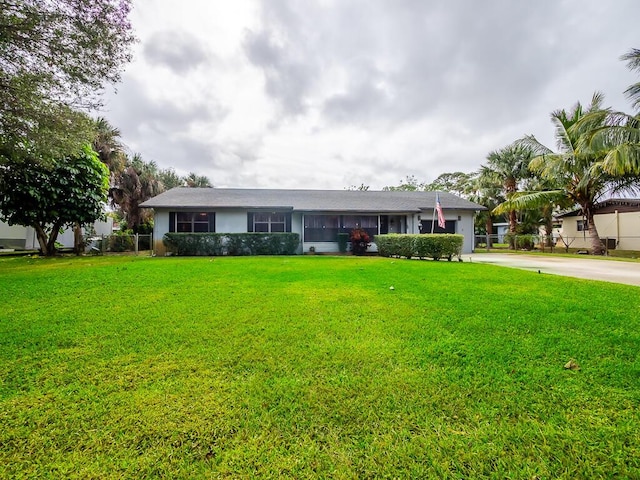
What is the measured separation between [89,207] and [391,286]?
54.7ft

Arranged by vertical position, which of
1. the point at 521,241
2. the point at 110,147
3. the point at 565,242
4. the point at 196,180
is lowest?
the point at 565,242

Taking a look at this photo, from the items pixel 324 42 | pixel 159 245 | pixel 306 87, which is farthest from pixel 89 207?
pixel 324 42

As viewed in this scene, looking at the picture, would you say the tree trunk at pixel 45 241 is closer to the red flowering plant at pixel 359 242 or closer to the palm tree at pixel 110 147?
the palm tree at pixel 110 147

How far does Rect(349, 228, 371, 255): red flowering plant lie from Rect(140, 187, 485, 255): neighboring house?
1520 mm

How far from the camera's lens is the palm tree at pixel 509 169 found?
73.9 ft

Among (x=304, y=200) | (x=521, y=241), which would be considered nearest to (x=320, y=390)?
(x=304, y=200)

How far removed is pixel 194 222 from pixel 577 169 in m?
22.5

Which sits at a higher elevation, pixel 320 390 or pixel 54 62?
pixel 54 62

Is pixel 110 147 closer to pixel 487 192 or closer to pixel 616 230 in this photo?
pixel 487 192

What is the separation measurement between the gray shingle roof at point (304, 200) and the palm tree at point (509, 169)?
4.93 m

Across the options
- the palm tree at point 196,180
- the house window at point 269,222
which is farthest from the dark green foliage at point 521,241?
the palm tree at point 196,180

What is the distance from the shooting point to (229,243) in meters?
16.2

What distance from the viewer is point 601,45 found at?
12.1 meters

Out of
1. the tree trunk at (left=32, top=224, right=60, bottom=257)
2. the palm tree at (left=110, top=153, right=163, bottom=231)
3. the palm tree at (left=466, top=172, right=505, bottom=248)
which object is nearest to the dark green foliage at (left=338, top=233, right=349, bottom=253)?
the palm tree at (left=466, top=172, right=505, bottom=248)
